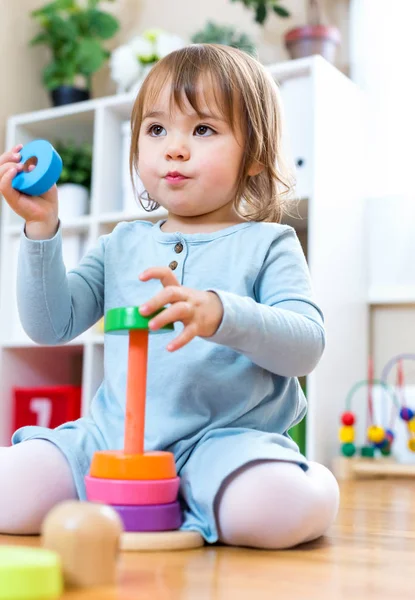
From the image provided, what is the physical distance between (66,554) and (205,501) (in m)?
0.29

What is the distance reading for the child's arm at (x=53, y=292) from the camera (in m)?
0.90

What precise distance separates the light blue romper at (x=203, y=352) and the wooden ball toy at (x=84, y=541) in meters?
0.26

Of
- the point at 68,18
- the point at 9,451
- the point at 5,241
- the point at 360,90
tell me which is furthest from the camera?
the point at 68,18

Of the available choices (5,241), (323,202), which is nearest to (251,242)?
(323,202)

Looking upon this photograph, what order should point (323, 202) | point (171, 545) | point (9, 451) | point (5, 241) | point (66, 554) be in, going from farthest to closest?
point (5, 241)
point (323, 202)
point (9, 451)
point (171, 545)
point (66, 554)

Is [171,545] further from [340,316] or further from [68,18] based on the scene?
[68,18]

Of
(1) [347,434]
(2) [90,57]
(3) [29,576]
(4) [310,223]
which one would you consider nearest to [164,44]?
(2) [90,57]

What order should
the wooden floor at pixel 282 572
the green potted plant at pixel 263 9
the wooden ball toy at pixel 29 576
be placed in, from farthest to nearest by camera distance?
the green potted plant at pixel 263 9, the wooden floor at pixel 282 572, the wooden ball toy at pixel 29 576

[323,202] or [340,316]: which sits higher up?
[323,202]

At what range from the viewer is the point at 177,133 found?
922mm

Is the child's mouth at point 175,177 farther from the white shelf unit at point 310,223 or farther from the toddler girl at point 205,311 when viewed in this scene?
the white shelf unit at point 310,223

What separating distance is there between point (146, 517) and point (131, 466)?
5 centimetres

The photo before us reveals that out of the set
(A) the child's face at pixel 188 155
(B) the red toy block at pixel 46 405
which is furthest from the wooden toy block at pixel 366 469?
(A) the child's face at pixel 188 155

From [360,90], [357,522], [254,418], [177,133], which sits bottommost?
[357,522]
